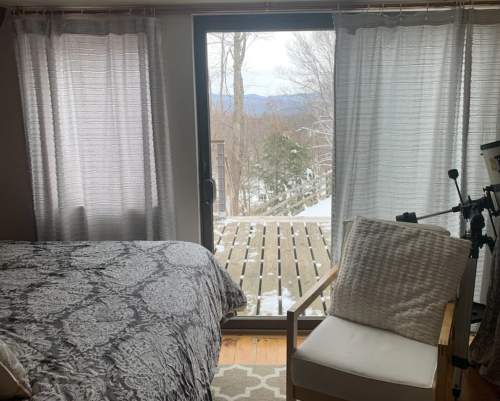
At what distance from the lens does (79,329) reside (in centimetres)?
154

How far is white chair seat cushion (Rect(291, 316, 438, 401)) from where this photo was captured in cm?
180

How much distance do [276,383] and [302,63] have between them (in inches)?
79.8

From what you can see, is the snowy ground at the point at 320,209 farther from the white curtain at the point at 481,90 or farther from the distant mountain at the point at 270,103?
the white curtain at the point at 481,90

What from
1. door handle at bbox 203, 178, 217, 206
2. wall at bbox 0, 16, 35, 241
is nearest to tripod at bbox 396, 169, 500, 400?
door handle at bbox 203, 178, 217, 206

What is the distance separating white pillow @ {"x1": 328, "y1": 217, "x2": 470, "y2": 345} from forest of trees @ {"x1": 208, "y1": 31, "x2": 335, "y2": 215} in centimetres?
92

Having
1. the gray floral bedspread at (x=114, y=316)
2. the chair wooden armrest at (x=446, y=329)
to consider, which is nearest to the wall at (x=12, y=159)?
the gray floral bedspread at (x=114, y=316)

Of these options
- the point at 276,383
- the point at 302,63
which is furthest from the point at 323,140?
the point at 276,383

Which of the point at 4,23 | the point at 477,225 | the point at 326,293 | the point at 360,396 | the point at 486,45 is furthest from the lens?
the point at 326,293

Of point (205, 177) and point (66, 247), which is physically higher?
point (205, 177)

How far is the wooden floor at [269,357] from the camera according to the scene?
2.47m

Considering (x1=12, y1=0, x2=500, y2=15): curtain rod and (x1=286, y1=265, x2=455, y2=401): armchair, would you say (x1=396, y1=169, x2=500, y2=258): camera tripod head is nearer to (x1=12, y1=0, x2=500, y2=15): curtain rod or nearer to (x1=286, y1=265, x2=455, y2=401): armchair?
(x1=286, y1=265, x2=455, y2=401): armchair

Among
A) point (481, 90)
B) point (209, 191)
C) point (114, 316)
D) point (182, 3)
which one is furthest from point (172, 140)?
point (481, 90)

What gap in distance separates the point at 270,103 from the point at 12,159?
1.82 metres

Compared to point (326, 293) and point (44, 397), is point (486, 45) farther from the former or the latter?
point (44, 397)
